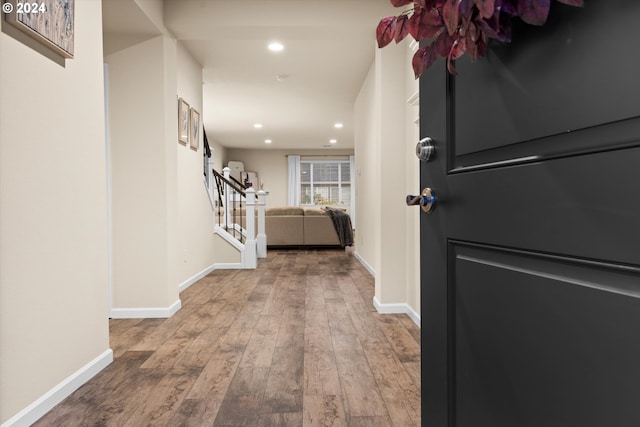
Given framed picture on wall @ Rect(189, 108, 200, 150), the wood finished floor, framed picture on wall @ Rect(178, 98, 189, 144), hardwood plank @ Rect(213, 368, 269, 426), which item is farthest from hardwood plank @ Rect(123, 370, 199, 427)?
framed picture on wall @ Rect(189, 108, 200, 150)

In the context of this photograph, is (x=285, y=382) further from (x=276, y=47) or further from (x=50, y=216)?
(x=276, y=47)

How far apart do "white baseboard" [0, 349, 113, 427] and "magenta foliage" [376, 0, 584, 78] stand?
1803 millimetres

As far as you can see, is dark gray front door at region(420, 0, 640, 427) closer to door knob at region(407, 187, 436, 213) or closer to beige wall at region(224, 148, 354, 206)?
door knob at region(407, 187, 436, 213)

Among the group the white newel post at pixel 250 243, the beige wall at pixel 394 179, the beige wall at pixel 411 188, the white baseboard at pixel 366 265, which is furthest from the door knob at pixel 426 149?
the white newel post at pixel 250 243

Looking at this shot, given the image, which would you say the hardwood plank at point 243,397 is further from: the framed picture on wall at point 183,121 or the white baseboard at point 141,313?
the framed picture on wall at point 183,121

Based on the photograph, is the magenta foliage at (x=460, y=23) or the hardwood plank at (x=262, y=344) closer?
the magenta foliage at (x=460, y=23)

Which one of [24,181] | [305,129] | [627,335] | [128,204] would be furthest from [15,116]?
[305,129]

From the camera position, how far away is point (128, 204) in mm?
2988

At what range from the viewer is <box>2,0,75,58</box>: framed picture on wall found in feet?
4.71

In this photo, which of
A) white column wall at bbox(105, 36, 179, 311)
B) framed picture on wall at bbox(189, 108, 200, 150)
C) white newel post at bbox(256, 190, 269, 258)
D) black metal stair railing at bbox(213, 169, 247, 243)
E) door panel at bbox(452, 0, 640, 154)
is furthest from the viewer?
white newel post at bbox(256, 190, 269, 258)

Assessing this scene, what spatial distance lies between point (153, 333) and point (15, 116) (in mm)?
1663

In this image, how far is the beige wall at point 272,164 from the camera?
11078 millimetres

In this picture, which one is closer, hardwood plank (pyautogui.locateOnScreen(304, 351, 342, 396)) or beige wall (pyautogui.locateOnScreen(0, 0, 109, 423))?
beige wall (pyautogui.locateOnScreen(0, 0, 109, 423))

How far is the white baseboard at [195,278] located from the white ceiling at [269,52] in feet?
7.07
